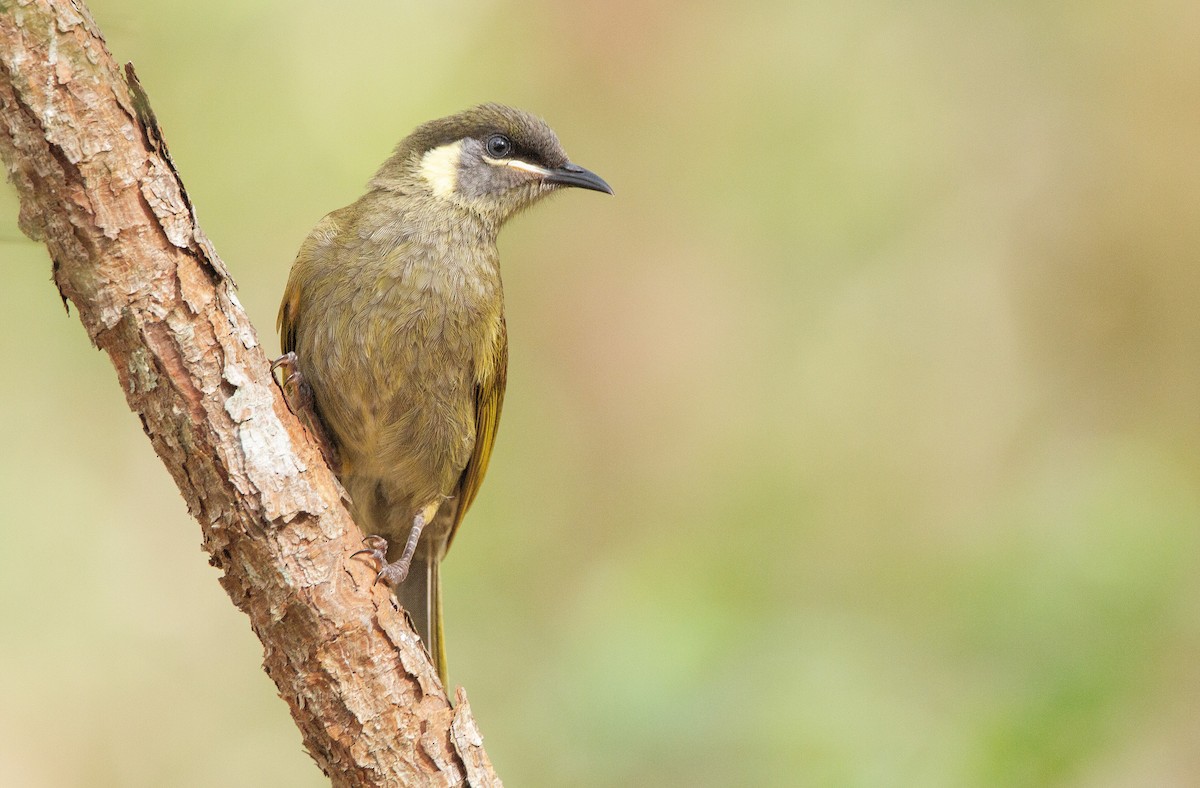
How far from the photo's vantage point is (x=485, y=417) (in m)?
4.18

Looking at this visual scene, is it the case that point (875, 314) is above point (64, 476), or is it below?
above

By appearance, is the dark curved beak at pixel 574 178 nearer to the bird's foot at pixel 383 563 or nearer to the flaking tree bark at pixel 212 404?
the bird's foot at pixel 383 563

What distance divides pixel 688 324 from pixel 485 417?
2.80 m

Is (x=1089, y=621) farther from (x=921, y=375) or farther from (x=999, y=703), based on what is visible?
(x=921, y=375)

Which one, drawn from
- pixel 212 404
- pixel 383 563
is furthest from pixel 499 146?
pixel 212 404

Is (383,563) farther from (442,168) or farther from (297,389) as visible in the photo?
(442,168)

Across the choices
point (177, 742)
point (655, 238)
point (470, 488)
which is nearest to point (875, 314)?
point (655, 238)

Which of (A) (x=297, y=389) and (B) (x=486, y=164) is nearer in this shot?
(A) (x=297, y=389)

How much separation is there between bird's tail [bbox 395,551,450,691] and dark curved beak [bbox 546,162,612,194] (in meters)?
1.47

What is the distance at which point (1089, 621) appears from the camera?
4188 millimetres

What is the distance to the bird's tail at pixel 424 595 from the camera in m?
4.25

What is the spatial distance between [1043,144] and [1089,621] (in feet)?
11.0

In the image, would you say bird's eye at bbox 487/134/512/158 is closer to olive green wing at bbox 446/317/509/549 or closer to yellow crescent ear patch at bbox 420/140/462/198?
yellow crescent ear patch at bbox 420/140/462/198

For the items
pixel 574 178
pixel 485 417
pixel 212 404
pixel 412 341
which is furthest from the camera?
pixel 574 178
